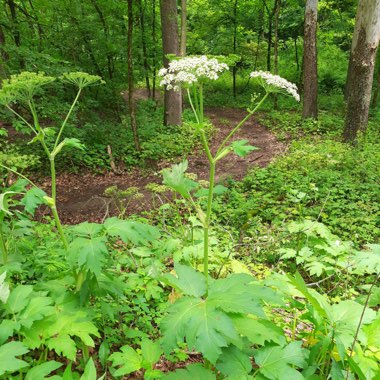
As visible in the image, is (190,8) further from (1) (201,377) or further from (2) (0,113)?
(1) (201,377)

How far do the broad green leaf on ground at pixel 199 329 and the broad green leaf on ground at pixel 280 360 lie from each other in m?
0.35

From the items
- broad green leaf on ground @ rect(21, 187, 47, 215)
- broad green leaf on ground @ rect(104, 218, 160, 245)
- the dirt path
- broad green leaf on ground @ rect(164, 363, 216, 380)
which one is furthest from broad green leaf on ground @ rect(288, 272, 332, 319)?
the dirt path

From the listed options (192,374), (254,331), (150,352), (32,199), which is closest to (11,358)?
(150,352)

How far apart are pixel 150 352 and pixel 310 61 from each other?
12032mm

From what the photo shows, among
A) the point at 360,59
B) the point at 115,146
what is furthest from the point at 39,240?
the point at 360,59

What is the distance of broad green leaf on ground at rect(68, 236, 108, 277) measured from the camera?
5.93 feet

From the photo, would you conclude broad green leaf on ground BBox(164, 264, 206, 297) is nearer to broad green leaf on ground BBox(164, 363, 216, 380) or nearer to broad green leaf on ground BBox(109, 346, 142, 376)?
broad green leaf on ground BBox(164, 363, 216, 380)

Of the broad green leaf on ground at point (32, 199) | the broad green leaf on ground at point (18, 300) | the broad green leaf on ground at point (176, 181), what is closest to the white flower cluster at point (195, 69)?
the broad green leaf on ground at point (176, 181)

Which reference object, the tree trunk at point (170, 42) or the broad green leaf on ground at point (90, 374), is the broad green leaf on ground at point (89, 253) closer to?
the broad green leaf on ground at point (90, 374)

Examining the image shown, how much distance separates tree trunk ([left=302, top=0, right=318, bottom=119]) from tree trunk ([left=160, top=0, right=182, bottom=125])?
4.68 metres

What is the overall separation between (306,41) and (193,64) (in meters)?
11.2

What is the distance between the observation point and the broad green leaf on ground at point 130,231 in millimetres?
1997

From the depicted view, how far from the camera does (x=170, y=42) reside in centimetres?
1110

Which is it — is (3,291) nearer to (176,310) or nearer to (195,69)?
(176,310)
